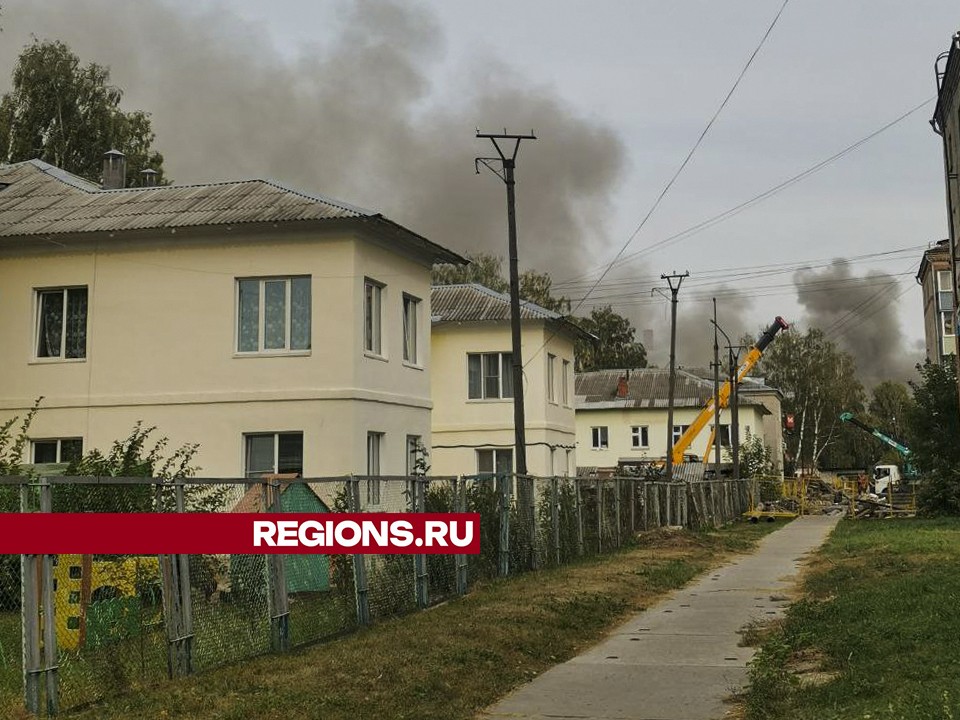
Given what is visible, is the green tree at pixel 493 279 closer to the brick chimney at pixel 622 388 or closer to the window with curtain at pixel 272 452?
the brick chimney at pixel 622 388

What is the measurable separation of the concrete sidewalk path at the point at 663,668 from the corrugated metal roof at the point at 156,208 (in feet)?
36.3

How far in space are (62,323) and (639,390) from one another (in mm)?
52779

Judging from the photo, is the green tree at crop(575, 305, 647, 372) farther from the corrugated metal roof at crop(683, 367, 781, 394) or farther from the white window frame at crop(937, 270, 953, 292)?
the white window frame at crop(937, 270, 953, 292)

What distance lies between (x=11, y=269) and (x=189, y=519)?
17317 millimetres

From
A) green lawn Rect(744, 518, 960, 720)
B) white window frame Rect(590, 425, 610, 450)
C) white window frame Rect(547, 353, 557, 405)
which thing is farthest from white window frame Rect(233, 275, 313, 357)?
white window frame Rect(590, 425, 610, 450)

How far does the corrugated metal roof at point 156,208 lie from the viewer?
935 inches

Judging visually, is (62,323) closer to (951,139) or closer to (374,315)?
(374,315)

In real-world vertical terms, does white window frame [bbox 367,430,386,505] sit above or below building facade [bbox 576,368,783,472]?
below

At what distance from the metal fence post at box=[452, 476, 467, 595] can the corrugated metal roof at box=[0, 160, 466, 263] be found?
901 centimetres

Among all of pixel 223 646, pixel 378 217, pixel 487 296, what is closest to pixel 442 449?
pixel 487 296

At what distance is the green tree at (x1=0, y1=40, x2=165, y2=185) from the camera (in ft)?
152

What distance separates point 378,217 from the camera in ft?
76.9

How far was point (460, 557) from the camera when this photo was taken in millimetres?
15383

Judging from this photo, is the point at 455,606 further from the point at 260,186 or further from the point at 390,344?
the point at 260,186
